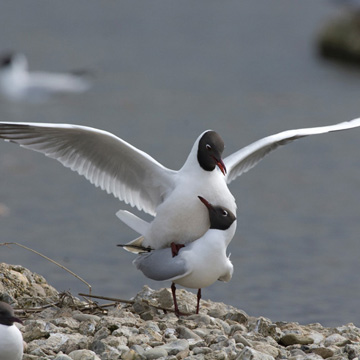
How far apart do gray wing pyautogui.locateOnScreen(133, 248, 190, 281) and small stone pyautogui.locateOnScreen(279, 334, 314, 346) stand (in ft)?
2.46

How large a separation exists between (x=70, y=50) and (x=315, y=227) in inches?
363

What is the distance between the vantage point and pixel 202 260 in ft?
19.8

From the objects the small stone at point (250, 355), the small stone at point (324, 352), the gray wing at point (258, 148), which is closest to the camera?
the small stone at point (250, 355)

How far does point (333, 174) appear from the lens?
12.4m

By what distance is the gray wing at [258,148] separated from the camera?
7.17 meters

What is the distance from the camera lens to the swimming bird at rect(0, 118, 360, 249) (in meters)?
6.45

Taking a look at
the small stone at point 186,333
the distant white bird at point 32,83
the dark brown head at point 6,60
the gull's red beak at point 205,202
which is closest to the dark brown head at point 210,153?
the gull's red beak at point 205,202

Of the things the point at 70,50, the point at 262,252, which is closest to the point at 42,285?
the point at 262,252

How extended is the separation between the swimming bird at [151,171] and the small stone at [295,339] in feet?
3.38

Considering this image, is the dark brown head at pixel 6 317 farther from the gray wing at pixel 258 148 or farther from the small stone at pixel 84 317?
the gray wing at pixel 258 148

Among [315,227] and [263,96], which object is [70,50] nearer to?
[263,96]

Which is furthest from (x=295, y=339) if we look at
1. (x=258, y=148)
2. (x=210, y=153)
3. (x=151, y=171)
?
(x=258, y=148)

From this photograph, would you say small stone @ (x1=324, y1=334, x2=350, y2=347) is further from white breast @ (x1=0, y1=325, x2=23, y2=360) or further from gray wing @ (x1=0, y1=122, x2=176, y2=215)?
white breast @ (x1=0, y1=325, x2=23, y2=360)

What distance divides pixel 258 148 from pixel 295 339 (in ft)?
6.19
